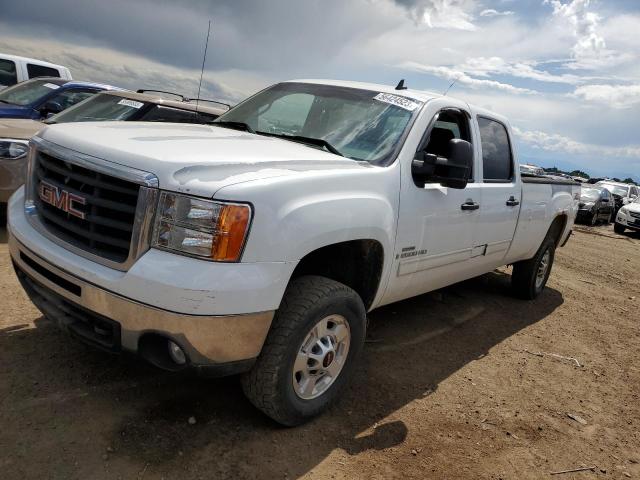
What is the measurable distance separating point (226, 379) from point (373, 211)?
1386mm

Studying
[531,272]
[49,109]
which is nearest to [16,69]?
[49,109]

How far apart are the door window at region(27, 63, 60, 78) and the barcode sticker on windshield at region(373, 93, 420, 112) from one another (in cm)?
1244

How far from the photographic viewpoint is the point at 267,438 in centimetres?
278

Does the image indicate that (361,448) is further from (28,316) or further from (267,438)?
(28,316)

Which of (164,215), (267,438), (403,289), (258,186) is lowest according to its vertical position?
(267,438)

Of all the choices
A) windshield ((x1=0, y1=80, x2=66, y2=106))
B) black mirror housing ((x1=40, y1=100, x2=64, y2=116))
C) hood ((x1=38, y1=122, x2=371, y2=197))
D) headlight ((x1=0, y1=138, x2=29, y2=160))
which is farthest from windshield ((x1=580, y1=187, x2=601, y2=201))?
hood ((x1=38, y1=122, x2=371, y2=197))

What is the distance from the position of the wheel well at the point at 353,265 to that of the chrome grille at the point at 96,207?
1.00 meters

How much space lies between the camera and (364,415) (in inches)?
125

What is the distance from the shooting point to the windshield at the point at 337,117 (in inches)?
134

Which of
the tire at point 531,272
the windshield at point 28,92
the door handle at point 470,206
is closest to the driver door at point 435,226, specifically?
the door handle at point 470,206

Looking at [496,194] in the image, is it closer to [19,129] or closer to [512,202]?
[512,202]

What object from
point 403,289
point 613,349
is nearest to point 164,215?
point 403,289

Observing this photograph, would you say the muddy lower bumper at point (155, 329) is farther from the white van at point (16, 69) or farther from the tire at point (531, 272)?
the white van at point (16, 69)

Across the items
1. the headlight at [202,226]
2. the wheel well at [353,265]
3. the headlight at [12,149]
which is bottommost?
the headlight at [12,149]
